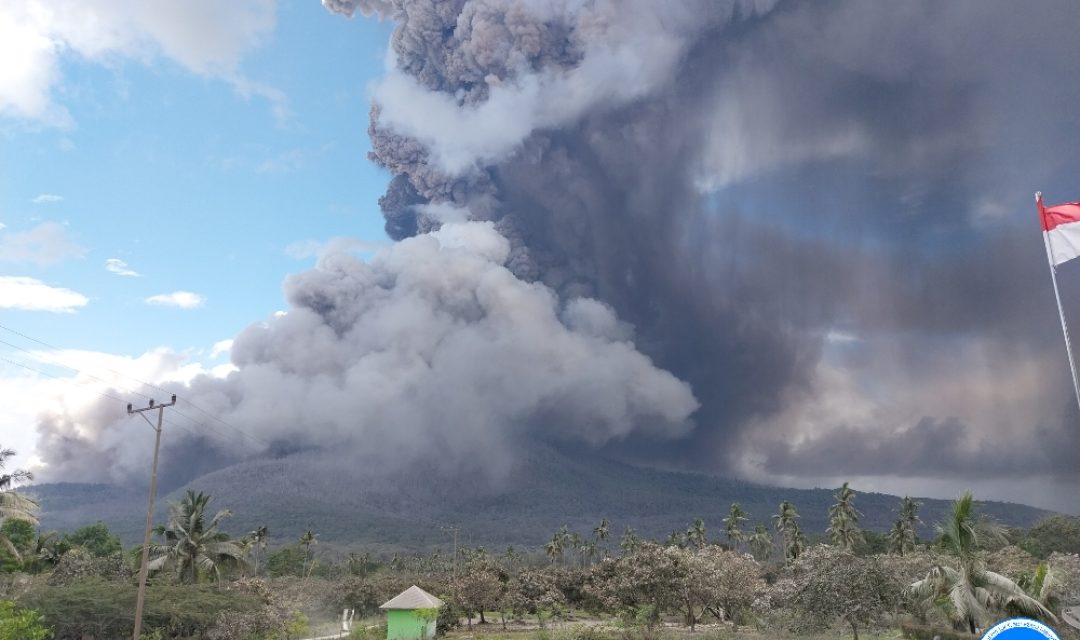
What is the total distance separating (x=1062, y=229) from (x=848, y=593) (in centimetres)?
2709

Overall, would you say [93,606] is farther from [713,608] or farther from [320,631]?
[713,608]

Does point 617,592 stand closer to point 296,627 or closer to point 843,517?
point 296,627

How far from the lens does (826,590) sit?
38.3 m

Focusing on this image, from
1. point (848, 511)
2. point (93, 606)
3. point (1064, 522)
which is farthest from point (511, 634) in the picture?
point (1064, 522)

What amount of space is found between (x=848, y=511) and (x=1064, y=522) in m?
26.2

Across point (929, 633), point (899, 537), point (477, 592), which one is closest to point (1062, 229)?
point (929, 633)

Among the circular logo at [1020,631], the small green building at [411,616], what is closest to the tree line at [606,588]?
the small green building at [411,616]

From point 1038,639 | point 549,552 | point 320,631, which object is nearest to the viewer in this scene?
point 1038,639

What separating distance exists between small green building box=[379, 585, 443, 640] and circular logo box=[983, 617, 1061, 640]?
1987 inches

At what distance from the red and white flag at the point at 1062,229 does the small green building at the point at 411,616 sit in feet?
155

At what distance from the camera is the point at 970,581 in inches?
1014

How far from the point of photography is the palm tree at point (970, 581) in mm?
24672

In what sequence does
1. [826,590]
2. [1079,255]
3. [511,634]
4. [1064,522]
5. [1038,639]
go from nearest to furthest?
[1038,639] < [1079,255] < [826,590] < [511,634] < [1064,522]

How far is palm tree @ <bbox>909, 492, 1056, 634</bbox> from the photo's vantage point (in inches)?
971
